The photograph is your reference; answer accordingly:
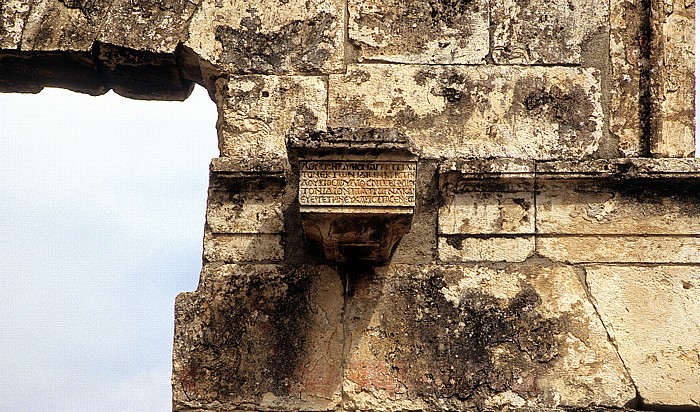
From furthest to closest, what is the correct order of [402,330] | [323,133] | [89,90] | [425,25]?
[89,90], [425,25], [402,330], [323,133]

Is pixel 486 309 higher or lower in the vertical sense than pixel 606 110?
lower

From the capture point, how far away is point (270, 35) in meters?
5.54

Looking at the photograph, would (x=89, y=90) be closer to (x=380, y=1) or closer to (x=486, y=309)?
(x=380, y=1)

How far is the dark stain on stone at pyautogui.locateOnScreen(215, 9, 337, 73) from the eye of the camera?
5.49m

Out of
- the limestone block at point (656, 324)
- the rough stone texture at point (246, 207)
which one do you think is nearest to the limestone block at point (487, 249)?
the limestone block at point (656, 324)

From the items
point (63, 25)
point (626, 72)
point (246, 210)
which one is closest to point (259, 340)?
point (246, 210)

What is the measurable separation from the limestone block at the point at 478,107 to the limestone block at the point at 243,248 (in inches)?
23.1

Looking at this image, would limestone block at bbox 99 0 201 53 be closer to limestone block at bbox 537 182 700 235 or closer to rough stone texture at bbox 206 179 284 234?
rough stone texture at bbox 206 179 284 234

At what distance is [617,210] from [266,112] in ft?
5.02

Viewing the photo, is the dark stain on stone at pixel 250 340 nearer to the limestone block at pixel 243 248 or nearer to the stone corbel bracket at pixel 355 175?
the limestone block at pixel 243 248

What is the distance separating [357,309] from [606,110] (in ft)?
4.52

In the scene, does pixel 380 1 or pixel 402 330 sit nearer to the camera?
pixel 402 330

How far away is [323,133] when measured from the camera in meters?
4.68

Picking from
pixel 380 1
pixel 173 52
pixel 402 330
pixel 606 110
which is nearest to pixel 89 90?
pixel 173 52
